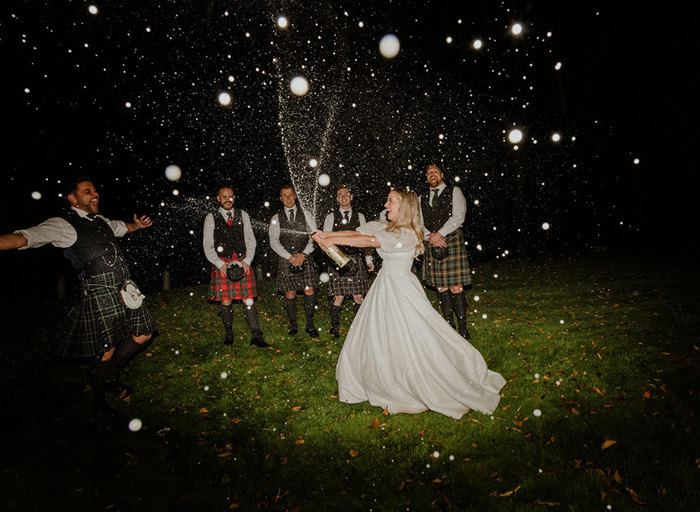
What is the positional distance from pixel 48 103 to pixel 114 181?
3.10 meters

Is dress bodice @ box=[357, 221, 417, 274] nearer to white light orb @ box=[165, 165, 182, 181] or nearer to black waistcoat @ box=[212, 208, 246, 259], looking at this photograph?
black waistcoat @ box=[212, 208, 246, 259]

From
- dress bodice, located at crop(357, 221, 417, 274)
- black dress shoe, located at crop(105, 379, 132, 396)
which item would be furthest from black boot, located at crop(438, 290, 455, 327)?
black dress shoe, located at crop(105, 379, 132, 396)

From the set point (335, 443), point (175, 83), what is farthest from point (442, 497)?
point (175, 83)

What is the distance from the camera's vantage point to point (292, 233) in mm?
6508

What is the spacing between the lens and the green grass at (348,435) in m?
2.83

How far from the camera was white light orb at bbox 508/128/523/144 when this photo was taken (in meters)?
18.8

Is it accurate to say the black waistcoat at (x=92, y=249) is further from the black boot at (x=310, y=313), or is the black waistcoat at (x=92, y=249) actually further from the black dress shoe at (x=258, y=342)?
the black boot at (x=310, y=313)

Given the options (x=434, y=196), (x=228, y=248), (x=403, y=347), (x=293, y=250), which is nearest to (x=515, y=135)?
(x=434, y=196)

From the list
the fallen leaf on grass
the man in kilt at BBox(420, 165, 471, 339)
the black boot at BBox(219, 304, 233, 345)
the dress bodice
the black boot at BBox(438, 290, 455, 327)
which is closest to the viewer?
the fallen leaf on grass

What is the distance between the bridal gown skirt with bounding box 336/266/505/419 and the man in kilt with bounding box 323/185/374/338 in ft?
7.01

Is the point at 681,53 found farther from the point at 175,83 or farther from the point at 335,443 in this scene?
the point at 335,443

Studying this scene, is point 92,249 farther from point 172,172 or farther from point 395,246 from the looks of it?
point 172,172

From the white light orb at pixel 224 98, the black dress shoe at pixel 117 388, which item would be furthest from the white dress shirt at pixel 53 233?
the white light orb at pixel 224 98

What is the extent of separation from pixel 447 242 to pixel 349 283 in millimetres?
1874
